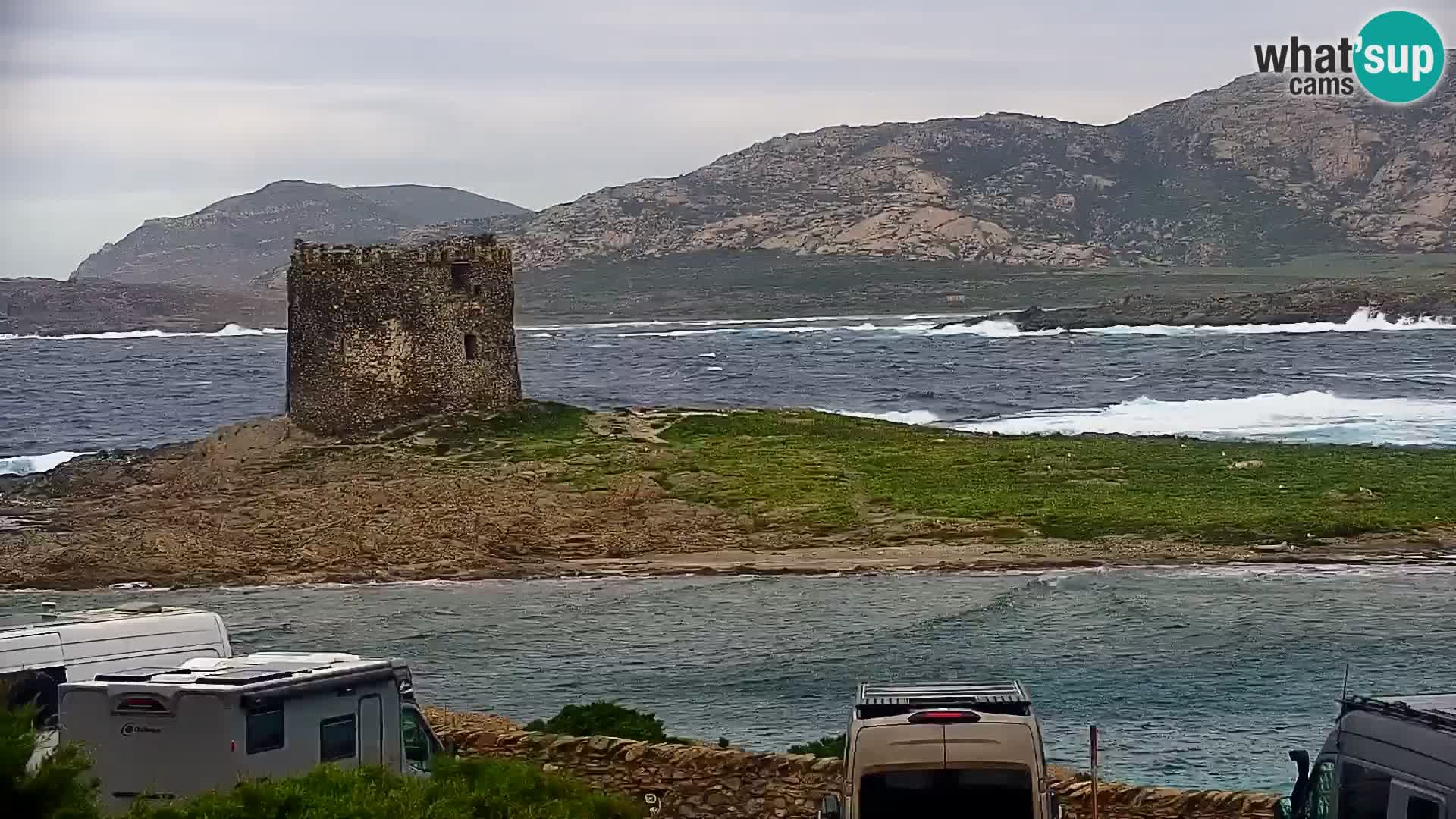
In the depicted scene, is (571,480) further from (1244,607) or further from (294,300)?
(1244,607)

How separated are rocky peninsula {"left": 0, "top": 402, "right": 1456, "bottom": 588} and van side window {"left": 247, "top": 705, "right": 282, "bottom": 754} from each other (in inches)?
640

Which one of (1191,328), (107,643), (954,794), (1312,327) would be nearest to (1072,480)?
(107,643)

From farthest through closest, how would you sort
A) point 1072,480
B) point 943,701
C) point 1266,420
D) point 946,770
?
point 1266,420
point 1072,480
point 943,701
point 946,770

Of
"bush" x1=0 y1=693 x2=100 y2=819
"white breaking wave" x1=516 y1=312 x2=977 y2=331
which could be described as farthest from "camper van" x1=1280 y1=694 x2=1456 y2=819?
"white breaking wave" x1=516 y1=312 x2=977 y2=331

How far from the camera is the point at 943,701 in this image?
10867mm

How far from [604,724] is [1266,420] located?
3834cm

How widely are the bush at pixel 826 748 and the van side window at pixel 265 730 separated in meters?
4.16

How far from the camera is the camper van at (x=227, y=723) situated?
35.5 feet

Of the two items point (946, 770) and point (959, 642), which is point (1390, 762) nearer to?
point (946, 770)

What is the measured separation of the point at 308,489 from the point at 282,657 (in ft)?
69.2

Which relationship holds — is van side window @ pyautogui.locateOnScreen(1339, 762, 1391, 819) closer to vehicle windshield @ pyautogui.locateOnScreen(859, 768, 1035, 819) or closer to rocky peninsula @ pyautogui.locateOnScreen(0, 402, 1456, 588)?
vehicle windshield @ pyautogui.locateOnScreen(859, 768, 1035, 819)

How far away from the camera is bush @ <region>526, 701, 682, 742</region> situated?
15156mm

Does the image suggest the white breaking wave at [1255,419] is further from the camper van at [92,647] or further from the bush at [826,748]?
the camper van at [92,647]

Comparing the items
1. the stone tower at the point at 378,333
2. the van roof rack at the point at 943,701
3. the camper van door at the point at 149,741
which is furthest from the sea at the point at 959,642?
the stone tower at the point at 378,333
